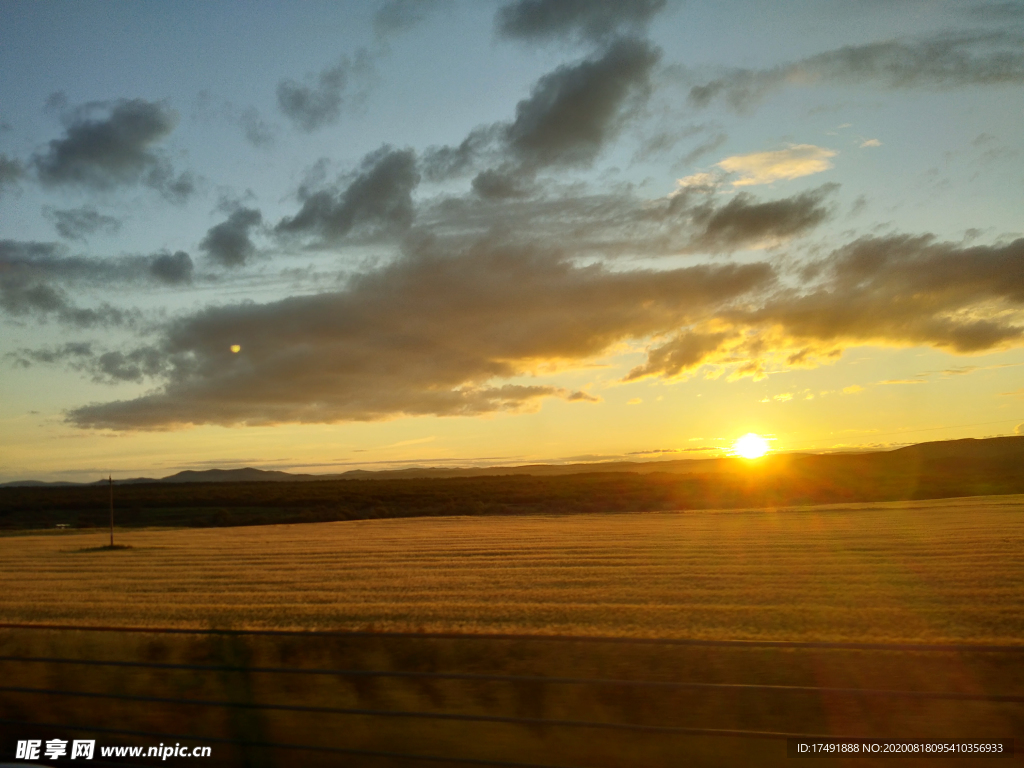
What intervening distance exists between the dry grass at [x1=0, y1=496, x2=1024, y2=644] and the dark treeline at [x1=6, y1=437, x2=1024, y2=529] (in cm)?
2709

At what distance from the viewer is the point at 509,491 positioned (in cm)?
9025

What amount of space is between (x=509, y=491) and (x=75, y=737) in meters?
85.0

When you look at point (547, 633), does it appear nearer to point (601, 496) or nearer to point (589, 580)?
point (589, 580)

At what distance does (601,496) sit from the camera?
7650 centimetres

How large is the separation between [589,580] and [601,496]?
2273 inches

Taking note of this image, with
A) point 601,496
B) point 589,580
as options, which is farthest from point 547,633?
point 601,496

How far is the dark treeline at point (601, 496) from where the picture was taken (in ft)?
214

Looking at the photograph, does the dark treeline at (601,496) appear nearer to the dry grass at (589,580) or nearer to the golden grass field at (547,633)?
the dry grass at (589,580)

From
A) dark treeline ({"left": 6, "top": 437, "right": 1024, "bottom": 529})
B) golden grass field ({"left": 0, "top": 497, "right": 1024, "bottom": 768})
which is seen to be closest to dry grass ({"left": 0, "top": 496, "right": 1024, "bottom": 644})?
golden grass field ({"left": 0, "top": 497, "right": 1024, "bottom": 768})

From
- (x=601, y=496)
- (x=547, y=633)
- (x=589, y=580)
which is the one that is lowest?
(x=547, y=633)

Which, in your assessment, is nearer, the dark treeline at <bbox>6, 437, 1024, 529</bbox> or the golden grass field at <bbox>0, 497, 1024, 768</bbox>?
the golden grass field at <bbox>0, 497, 1024, 768</bbox>

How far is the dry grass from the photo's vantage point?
13.3 metres

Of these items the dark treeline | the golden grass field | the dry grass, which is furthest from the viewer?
A: the dark treeline

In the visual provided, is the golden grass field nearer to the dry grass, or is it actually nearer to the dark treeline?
the dry grass
